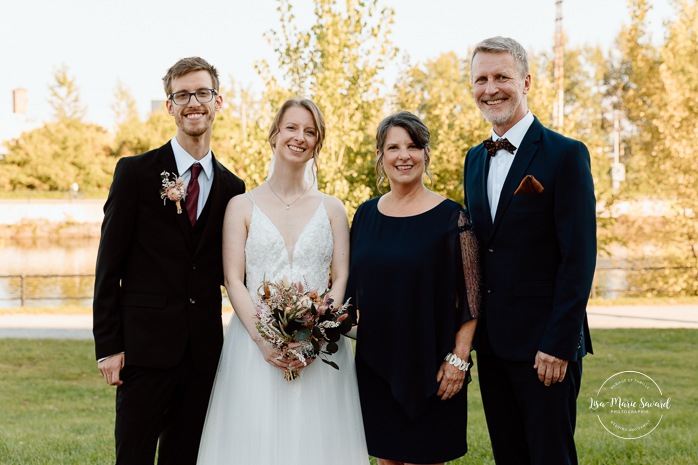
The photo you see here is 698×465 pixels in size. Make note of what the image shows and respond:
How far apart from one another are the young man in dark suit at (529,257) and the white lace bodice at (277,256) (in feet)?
3.25

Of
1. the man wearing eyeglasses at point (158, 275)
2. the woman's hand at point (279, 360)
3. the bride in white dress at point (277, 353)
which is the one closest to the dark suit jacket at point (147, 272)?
the man wearing eyeglasses at point (158, 275)

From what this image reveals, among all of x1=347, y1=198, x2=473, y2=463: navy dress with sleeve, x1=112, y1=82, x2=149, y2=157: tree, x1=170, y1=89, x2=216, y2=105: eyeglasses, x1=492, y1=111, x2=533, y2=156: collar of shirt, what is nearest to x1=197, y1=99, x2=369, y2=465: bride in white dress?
x1=347, y1=198, x2=473, y2=463: navy dress with sleeve

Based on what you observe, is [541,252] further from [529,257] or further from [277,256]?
[277,256]

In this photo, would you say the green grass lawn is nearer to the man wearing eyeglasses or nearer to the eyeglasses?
the man wearing eyeglasses

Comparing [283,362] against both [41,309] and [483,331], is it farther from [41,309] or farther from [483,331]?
[41,309]

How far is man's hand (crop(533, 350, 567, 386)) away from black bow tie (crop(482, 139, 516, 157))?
1.12 meters

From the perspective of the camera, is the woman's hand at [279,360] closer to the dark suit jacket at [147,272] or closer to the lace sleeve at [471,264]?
the dark suit jacket at [147,272]

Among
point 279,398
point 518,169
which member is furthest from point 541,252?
point 279,398

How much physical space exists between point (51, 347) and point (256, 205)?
929 centimetres

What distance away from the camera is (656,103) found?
19.6m

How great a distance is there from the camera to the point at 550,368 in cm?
378

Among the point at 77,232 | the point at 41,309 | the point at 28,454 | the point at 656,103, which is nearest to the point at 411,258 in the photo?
the point at 28,454

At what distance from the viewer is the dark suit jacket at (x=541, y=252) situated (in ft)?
12.1

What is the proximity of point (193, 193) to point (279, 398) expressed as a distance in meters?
1.31
